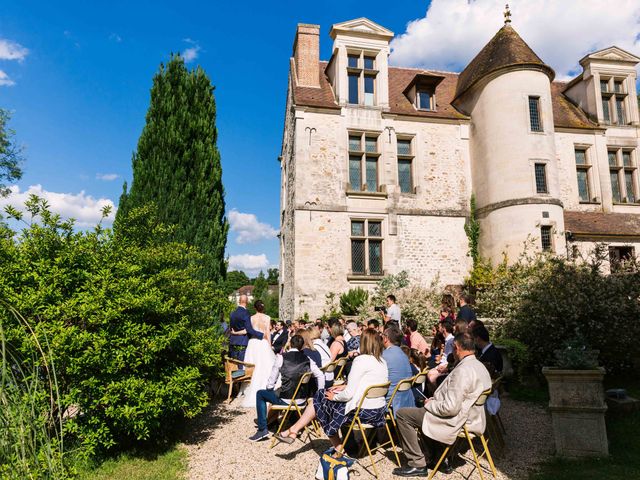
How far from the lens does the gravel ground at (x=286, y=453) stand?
15.7 feet

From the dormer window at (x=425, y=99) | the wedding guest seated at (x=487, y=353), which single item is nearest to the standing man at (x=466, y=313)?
the wedding guest seated at (x=487, y=353)

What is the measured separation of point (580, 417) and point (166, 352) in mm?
5128

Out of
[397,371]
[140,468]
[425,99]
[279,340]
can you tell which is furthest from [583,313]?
[425,99]

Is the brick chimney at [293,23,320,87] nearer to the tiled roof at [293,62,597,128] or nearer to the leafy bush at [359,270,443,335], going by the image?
the tiled roof at [293,62,597,128]

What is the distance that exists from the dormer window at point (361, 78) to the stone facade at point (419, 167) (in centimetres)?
5

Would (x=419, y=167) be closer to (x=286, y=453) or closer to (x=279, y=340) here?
(x=279, y=340)

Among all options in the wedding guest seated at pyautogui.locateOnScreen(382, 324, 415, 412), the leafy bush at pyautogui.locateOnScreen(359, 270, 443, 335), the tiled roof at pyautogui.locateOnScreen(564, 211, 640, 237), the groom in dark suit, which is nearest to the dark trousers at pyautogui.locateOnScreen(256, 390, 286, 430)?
the wedding guest seated at pyautogui.locateOnScreen(382, 324, 415, 412)

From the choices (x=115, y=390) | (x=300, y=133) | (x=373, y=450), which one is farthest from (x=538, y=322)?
(x=300, y=133)

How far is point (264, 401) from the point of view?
597 centimetres

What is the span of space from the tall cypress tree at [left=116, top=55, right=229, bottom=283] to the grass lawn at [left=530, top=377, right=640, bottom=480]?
9392mm

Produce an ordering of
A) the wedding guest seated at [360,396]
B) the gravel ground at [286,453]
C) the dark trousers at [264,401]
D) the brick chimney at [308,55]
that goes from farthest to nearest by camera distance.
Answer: the brick chimney at [308,55] < the dark trousers at [264,401] < the wedding guest seated at [360,396] < the gravel ground at [286,453]

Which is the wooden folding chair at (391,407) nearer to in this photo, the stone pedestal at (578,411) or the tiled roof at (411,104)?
the stone pedestal at (578,411)

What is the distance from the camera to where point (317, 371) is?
6.07m

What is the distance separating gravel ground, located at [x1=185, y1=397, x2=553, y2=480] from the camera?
4.80m
